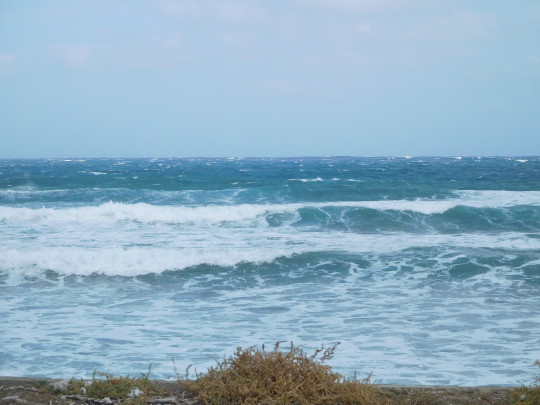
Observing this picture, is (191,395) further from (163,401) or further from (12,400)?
(12,400)

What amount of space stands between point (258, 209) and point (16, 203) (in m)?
12.1

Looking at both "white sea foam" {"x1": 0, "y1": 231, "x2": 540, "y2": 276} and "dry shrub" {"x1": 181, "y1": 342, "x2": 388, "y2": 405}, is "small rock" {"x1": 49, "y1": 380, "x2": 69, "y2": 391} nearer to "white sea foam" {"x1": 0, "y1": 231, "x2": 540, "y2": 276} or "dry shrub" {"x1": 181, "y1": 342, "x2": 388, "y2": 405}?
"dry shrub" {"x1": 181, "y1": 342, "x2": 388, "y2": 405}

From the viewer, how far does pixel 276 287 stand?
1138cm

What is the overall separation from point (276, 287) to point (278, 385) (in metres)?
7.40

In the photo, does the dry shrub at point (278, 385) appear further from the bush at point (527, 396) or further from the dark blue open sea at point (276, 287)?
the dark blue open sea at point (276, 287)

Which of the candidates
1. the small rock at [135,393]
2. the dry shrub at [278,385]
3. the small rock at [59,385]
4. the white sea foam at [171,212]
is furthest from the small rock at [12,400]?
the white sea foam at [171,212]

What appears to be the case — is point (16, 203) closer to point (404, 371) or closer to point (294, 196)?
point (294, 196)

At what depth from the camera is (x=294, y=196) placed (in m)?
27.9

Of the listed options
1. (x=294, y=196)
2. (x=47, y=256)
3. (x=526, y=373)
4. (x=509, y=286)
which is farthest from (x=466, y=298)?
(x=294, y=196)

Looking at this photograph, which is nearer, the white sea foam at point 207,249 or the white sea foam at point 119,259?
the white sea foam at point 119,259

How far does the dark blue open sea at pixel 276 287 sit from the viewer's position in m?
6.77

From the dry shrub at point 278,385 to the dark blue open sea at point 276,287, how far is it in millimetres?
2044

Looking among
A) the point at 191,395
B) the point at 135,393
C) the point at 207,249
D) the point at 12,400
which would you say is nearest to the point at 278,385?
the point at 191,395

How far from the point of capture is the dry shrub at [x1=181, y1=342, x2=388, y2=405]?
3928mm
